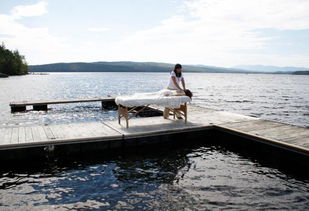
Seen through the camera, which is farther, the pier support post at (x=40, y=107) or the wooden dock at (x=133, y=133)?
the pier support post at (x=40, y=107)

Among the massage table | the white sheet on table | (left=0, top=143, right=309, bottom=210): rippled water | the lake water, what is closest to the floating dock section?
the lake water

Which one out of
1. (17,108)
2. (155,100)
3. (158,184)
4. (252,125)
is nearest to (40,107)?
(17,108)

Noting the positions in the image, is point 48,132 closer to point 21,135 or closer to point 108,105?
point 21,135

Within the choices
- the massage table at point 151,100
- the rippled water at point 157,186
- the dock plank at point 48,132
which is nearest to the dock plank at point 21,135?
the dock plank at point 48,132

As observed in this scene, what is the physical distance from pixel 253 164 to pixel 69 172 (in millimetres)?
6129

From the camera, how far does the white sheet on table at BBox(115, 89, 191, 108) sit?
10.7 meters

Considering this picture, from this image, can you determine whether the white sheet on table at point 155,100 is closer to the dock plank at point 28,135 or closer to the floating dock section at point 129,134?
the floating dock section at point 129,134

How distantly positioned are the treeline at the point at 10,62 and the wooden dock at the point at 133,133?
384 ft

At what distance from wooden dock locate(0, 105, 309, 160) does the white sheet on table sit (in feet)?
3.38

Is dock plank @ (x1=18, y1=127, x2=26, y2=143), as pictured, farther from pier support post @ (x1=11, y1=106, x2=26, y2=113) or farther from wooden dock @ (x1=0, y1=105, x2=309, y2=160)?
pier support post @ (x1=11, y1=106, x2=26, y2=113)

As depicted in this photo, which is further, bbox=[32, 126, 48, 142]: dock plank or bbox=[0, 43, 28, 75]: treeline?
bbox=[0, 43, 28, 75]: treeline

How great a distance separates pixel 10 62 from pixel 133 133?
123097mm

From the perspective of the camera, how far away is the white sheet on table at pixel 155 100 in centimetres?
1068

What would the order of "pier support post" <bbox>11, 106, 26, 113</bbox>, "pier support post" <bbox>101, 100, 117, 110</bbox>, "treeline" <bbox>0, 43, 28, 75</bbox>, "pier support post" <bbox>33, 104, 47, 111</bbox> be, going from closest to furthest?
"pier support post" <bbox>11, 106, 26, 113</bbox>, "pier support post" <bbox>33, 104, 47, 111</bbox>, "pier support post" <bbox>101, 100, 117, 110</bbox>, "treeline" <bbox>0, 43, 28, 75</bbox>
